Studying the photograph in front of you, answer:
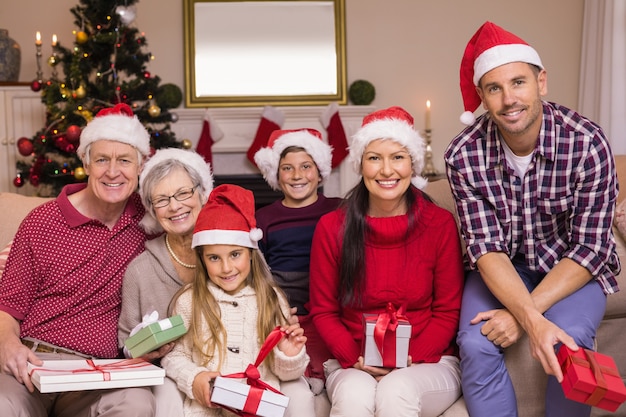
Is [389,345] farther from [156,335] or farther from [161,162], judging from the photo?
[161,162]

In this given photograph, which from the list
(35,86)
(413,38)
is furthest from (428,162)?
(35,86)

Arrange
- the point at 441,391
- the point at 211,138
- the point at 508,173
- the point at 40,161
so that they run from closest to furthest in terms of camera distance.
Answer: the point at 441,391 → the point at 508,173 → the point at 40,161 → the point at 211,138

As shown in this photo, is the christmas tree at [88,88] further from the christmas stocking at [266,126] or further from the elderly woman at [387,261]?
the elderly woman at [387,261]

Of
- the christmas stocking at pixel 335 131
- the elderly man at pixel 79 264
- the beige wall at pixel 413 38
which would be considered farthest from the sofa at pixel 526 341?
the beige wall at pixel 413 38

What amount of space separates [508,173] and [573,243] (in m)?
0.29

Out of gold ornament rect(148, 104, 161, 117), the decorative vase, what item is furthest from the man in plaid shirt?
the decorative vase

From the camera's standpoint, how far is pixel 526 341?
2199 mm

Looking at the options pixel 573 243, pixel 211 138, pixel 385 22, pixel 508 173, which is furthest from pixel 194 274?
pixel 385 22

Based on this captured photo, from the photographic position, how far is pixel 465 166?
91.6 inches

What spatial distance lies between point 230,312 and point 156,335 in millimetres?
290

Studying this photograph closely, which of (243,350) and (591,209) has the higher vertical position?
(591,209)

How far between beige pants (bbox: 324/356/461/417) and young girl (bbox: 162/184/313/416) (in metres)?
0.12

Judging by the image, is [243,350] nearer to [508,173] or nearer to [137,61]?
[508,173]

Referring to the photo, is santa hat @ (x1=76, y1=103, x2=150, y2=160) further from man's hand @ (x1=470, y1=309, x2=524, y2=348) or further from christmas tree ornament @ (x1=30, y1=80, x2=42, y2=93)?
christmas tree ornament @ (x1=30, y1=80, x2=42, y2=93)
